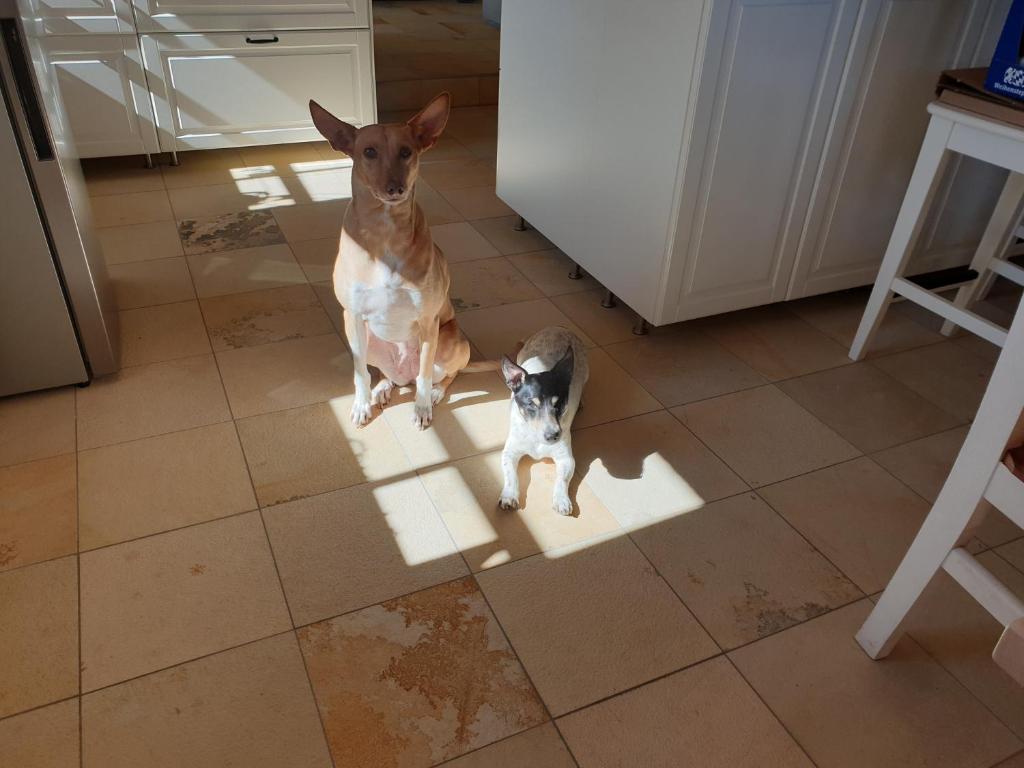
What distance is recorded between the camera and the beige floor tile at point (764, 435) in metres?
2.02

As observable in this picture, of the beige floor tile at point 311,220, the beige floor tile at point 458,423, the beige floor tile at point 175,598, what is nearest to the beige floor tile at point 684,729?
the beige floor tile at point 175,598

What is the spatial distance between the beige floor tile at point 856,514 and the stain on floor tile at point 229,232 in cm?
216

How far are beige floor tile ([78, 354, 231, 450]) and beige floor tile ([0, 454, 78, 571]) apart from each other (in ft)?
0.38

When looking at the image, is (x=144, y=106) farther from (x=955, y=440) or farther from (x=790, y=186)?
(x=955, y=440)

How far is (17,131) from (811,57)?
2.02 metres

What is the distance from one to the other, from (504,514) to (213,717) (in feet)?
2.44

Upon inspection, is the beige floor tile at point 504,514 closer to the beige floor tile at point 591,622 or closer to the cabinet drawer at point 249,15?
the beige floor tile at point 591,622

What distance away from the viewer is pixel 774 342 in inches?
101

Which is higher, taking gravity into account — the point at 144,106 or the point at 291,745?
the point at 144,106

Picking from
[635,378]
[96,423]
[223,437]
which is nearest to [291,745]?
[223,437]

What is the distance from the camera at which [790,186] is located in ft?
7.61

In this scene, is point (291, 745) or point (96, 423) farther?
point (96, 423)

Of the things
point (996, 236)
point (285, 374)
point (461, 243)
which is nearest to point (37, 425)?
point (285, 374)

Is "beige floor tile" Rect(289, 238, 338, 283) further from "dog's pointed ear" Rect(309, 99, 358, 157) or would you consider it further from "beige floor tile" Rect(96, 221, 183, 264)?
"dog's pointed ear" Rect(309, 99, 358, 157)
